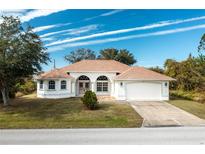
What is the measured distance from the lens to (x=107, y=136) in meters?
10.9

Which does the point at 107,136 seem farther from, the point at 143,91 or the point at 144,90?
the point at 144,90

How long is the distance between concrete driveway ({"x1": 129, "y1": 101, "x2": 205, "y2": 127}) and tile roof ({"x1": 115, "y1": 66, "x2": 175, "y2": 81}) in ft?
12.1

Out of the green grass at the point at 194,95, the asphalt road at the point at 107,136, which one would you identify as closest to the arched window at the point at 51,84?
the green grass at the point at 194,95

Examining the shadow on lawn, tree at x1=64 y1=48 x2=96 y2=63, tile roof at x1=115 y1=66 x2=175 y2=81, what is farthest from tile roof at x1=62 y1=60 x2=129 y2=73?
tree at x1=64 y1=48 x2=96 y2=63

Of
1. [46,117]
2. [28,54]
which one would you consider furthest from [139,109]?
[28,54]

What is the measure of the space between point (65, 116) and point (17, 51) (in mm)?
4373

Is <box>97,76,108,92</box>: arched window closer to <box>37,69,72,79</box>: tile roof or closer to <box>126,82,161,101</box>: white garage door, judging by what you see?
<box>126,82,161,101</box>: white garage door

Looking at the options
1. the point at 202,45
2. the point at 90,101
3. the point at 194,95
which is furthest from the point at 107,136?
the point at 194,95

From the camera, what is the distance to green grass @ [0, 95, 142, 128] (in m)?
13.7

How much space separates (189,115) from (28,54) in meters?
8.76

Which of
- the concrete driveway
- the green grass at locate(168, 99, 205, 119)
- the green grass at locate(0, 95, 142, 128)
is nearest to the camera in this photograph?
the green grass at locate(0, 95, 142, 128)

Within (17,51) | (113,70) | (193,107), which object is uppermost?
(17,51)

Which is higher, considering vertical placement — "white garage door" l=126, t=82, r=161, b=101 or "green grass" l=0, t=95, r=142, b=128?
"white garage door" l=126, t=82, r=161, b=101
